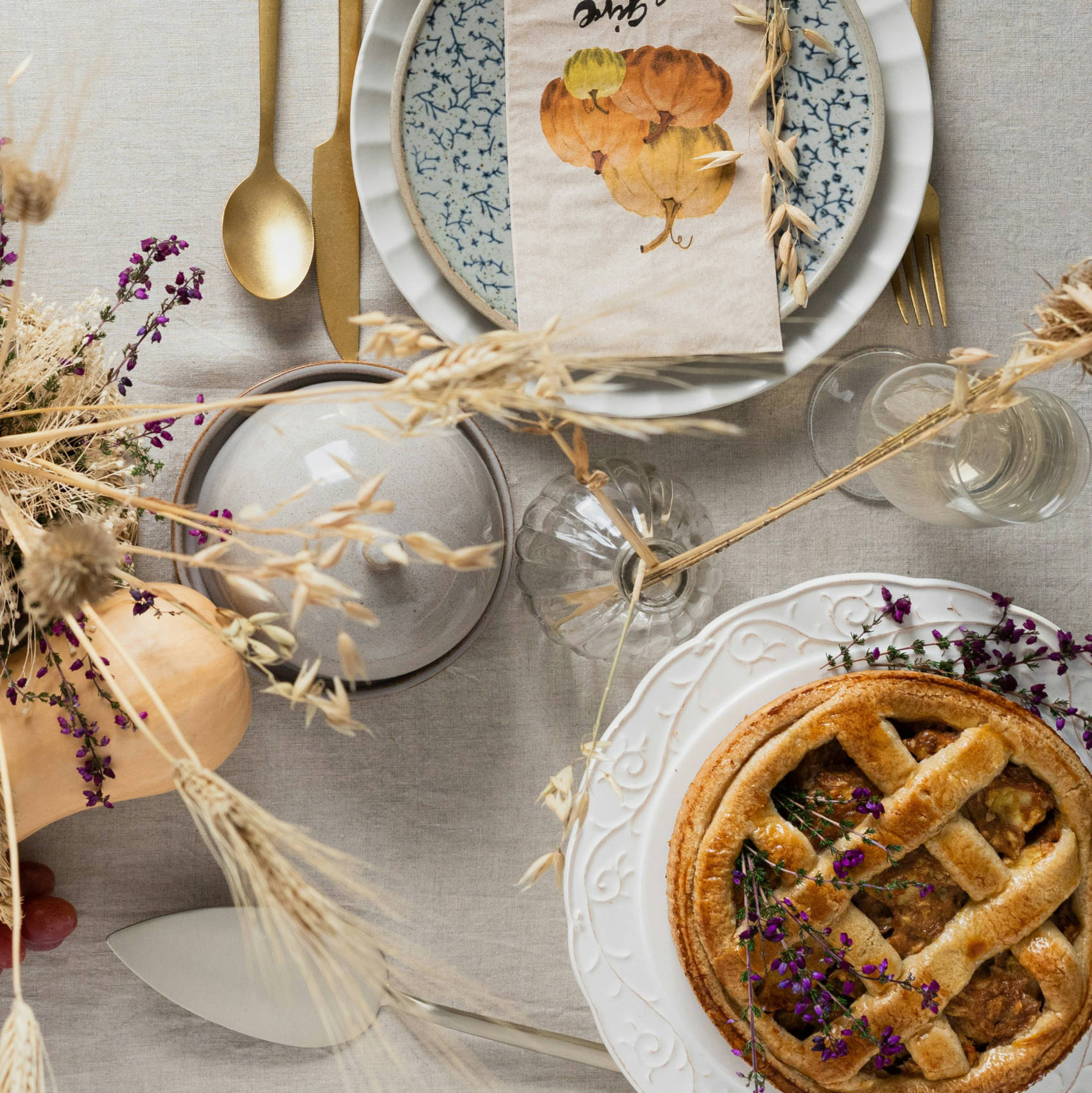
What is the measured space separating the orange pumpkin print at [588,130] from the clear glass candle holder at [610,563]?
0.27 m

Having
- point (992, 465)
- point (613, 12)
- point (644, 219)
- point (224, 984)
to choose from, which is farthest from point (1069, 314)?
point (224, 984)

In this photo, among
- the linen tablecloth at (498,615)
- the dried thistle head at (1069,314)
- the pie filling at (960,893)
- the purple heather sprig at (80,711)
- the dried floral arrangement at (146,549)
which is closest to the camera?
the dried floral arrangement at (146,549)

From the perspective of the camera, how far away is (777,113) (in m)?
0.80

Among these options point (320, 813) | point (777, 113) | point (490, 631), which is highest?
point (777, 113)

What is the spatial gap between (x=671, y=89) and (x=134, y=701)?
0.67 meters

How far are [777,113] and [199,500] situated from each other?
59 cm

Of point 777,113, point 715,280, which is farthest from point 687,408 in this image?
point 777,113

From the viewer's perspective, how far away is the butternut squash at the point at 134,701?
68 centimetres

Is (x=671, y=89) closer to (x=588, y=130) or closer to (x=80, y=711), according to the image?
(x=588, y=130)

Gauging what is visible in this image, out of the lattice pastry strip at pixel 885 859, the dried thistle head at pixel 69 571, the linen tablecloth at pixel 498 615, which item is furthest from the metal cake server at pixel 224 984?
the dried thistle head at pixel 69 571

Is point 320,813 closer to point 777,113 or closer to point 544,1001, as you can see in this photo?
point 544,1001

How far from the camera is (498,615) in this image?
89 cm

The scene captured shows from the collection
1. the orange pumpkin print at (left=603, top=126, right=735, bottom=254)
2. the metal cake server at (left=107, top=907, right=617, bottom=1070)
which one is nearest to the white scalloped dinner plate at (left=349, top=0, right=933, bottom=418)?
the orange pumpkin print at (left=603, top=126, right=735, bottom=254)

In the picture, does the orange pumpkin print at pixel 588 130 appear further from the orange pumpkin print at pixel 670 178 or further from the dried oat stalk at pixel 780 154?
the dried oat stalk at pixel 780 154
